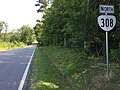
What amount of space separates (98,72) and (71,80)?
1183 mm

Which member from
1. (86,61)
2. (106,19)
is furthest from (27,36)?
(106,19)

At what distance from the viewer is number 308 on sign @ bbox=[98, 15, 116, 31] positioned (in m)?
11.3

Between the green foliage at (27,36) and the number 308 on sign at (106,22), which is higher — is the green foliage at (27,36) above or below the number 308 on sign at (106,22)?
below

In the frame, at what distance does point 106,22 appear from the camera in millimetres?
11367

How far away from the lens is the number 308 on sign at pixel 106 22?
11.3 m

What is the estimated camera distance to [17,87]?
11750mm

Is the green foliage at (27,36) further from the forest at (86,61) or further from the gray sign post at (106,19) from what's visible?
the gray sign post at (106,19)

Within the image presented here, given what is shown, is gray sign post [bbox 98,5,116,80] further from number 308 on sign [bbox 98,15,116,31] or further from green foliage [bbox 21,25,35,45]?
green foliage [bbox 21,25,35,45]

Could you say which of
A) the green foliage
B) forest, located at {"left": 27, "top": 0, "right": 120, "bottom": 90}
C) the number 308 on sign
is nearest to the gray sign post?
the number 308 on sign

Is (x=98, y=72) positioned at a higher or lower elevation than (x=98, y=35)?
lower

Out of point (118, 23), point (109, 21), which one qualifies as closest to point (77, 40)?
point (118, 23)

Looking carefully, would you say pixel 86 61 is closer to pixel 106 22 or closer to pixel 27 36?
pixel 106 22

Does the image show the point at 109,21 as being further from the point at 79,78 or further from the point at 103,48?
the point at 103,48

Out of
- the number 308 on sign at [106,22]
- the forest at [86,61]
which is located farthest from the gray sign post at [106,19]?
the forest at [86,61]
